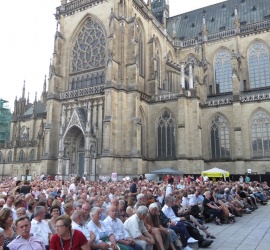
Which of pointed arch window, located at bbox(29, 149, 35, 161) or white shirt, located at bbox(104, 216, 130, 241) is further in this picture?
pointed arch window, located at bbox(29, 149, 35, 161)

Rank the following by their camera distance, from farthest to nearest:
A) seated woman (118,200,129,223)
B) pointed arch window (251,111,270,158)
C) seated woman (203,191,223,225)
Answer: pointed arch window (251,111,270,158), seated woman (203,191,223,225), seated woman (118,200,129,223)

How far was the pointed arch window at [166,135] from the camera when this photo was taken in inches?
1196

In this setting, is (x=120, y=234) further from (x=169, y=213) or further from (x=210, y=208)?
(x=210, y=208)

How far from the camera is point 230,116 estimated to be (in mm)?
30078

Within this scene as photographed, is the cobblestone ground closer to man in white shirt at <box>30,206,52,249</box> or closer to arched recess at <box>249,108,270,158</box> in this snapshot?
man in white shirt at <box>30,206,52,249</box>

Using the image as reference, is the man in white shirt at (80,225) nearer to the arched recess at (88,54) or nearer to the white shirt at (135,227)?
the white shirt at (135,227)

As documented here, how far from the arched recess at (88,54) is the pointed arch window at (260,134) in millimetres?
16388

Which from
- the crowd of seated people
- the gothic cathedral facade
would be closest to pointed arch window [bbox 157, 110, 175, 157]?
the gothic cathedral facade

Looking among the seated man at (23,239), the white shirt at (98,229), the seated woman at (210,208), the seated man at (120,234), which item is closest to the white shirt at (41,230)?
the white shirt at (98,229)

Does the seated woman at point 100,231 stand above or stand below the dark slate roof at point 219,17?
below

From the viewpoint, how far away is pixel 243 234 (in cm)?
913

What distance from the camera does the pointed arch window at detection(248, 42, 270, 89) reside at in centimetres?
3512

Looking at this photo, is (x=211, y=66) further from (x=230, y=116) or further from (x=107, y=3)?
(x=107, y=3)

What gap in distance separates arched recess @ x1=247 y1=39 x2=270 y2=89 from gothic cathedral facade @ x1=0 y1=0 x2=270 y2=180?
116mm
